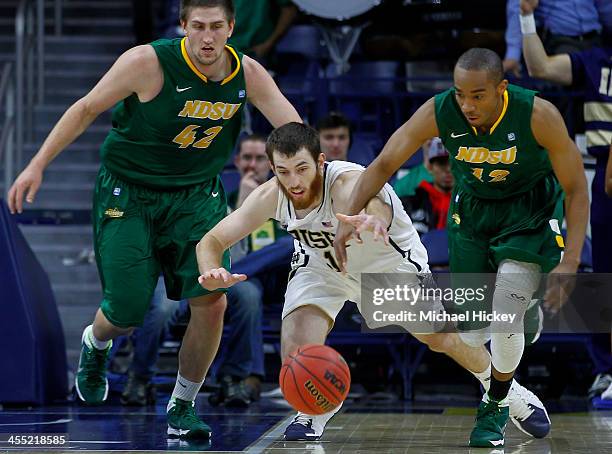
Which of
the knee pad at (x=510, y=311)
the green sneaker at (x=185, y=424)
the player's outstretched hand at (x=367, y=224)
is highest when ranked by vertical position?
the player's outstretched hand at (x=367, y=224)

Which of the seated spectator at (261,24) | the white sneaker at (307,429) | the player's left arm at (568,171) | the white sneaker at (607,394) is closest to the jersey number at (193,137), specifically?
the white sneaker at (307,429)

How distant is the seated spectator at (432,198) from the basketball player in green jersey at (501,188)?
2321mm

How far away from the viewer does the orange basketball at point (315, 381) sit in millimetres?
5520

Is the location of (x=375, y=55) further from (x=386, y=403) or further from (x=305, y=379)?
(x=305, y=379)

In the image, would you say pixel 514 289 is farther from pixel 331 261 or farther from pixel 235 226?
pixel 235 226

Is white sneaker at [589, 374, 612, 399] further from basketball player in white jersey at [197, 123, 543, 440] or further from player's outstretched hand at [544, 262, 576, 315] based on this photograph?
player's outstretched hand at [544, 262, 576, 315]

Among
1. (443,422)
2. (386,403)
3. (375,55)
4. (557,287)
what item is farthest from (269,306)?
(557,287)

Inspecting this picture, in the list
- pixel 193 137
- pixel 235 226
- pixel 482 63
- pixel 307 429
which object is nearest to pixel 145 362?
pixel 307 429

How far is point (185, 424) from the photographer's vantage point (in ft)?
20.4

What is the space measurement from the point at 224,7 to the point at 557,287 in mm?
2060

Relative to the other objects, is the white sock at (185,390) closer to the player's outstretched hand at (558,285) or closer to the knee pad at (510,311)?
the knee pad at (510,311)

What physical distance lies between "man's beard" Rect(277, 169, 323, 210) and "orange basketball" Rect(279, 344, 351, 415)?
702 mm

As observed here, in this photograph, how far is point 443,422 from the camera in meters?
→ 6.99

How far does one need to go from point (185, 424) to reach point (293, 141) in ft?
5.33
